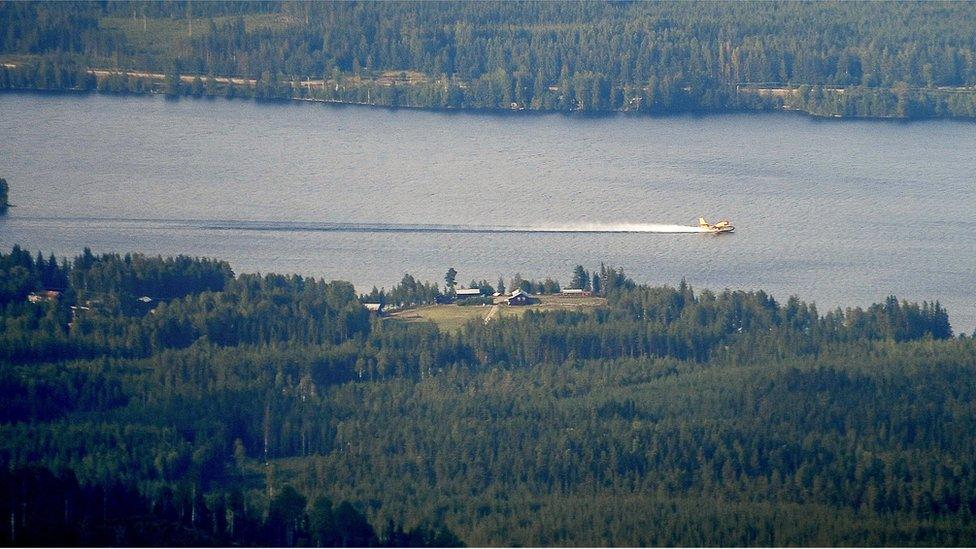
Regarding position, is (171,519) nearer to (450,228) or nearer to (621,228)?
(450,228)

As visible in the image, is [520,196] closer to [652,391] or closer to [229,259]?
[229,259]

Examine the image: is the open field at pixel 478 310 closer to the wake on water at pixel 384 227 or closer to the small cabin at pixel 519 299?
the small cabin at pixel 519 299

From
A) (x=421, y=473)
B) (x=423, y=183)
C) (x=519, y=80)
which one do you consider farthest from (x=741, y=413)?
(x=519, y=80)

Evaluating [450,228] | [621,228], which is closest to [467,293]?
[450,228]

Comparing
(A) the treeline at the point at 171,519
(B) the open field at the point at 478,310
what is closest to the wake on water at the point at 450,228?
(B) the open field at the point at 478,310

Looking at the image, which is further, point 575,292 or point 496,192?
point 496,192

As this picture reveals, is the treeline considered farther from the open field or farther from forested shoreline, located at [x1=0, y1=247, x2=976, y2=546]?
the open field
